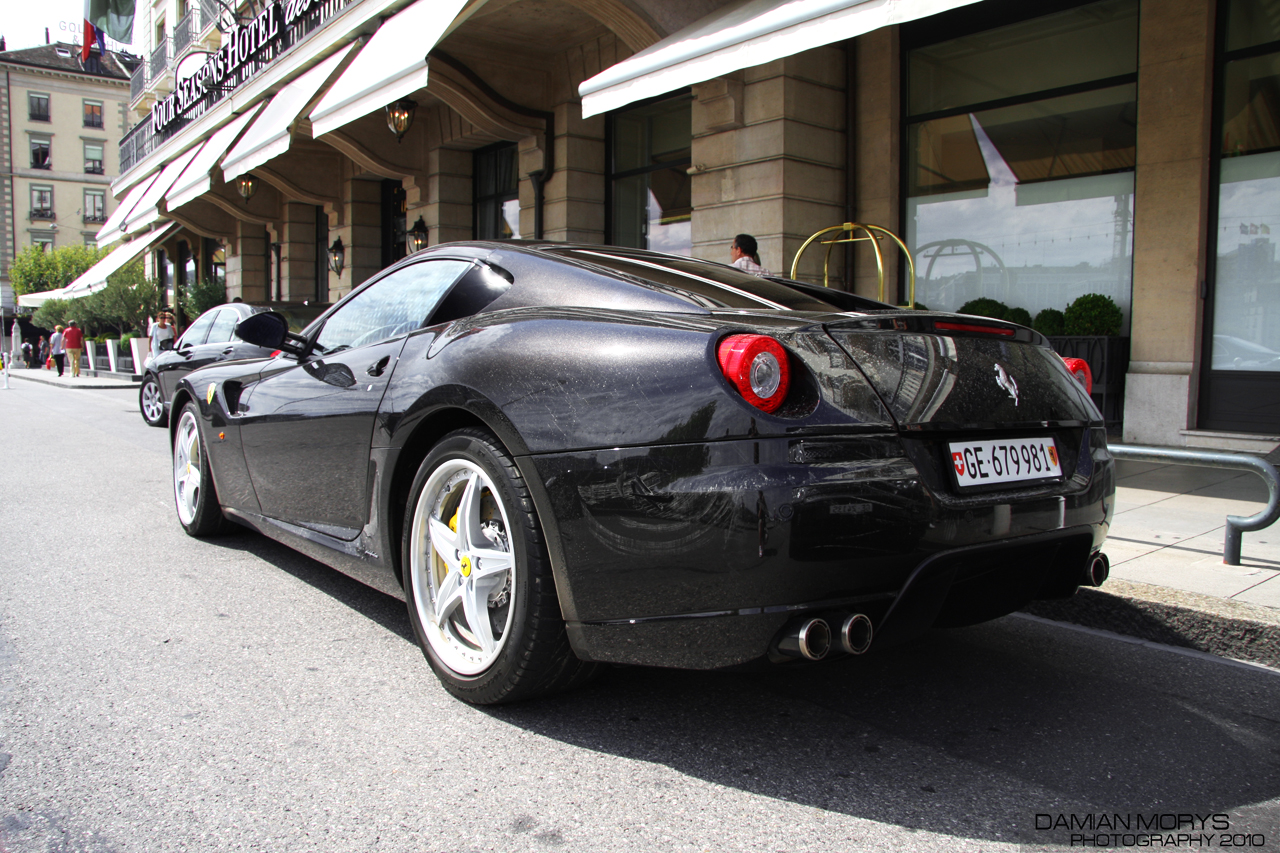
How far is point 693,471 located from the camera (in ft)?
7.27

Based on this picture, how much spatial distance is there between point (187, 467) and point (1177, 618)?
4677 millimetres

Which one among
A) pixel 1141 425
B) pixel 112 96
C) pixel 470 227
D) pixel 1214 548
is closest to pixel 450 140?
pixel 470 227

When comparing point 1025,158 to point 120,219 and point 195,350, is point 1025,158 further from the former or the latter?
point 120,219

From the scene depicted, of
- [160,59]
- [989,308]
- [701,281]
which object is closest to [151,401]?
[989,308]

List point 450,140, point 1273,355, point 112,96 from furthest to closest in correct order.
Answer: point 112,96, point 450,140, point 1273,355

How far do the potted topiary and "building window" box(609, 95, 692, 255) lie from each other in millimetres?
4974

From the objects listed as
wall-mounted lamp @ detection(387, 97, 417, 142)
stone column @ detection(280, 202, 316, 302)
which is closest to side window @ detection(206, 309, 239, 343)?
wall-mounted lamp @ detection(387, 97, 417, 142)

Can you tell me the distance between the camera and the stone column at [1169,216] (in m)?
8.14

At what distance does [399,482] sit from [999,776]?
193cm

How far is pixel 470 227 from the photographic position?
17.0 meters

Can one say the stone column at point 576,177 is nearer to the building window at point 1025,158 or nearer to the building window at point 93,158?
the building window at point 1025,158

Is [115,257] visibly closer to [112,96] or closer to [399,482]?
[399,482]

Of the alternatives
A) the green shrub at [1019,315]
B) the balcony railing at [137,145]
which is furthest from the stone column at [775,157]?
the balcony railing at [137,145]

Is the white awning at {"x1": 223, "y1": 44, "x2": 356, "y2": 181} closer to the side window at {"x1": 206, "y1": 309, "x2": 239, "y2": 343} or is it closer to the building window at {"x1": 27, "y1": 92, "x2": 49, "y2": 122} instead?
the side window at {"x1": 206, "y1": 309, "x2": 239, "y2": 343}
